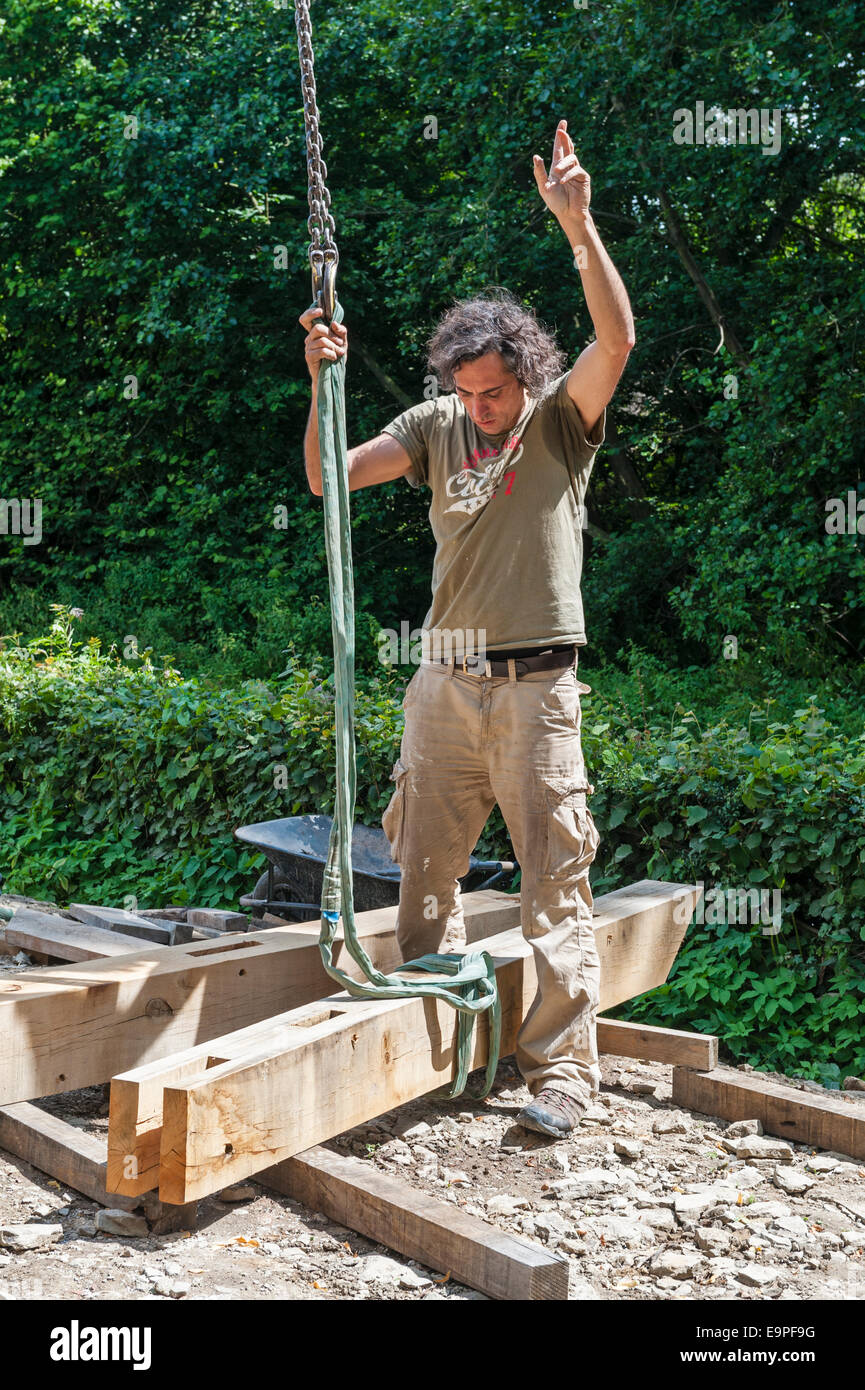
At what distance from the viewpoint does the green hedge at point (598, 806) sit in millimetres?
4453

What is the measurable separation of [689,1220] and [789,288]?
28.2 feet

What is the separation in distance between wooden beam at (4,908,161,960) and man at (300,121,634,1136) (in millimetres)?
1219

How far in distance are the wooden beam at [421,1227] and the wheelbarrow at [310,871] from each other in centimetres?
148

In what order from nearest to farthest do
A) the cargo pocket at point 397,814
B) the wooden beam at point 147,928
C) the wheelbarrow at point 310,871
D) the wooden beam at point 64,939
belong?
the cargo pocket at point 397,814
the wooden beam at point 64,939
the wooden beam at point 147,928
the wheelbarrow at point 310,871

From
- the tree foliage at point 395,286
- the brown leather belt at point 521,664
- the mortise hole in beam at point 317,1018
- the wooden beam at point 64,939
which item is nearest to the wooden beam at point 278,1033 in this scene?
the mortise hole in beam at point 317,1018

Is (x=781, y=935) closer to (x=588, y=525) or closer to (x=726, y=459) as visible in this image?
(x=726, y=459)

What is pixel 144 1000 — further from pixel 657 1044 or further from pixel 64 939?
pixel 657 1044

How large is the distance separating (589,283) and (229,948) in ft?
→ 6.90

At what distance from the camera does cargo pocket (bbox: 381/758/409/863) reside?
3447 mm

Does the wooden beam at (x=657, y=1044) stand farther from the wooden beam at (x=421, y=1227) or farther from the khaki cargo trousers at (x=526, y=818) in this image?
the wooden beam at (x=421, y=1227)

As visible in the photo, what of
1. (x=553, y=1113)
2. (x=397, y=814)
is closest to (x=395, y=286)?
(x=397, y=814)

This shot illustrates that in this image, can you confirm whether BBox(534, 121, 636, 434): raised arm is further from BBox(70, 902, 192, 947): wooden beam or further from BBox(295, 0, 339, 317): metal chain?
BBox(70, 902, 192, 947): wooden beam

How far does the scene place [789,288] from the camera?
976cm

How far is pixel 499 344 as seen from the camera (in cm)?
320
